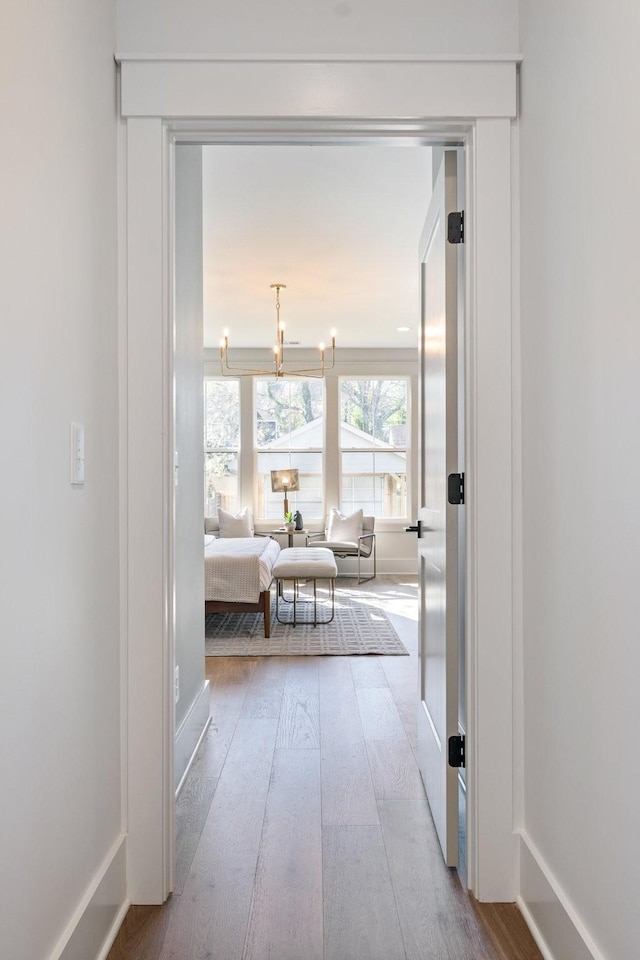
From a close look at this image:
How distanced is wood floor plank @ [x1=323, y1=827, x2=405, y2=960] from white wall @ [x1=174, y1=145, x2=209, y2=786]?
28.6 inches

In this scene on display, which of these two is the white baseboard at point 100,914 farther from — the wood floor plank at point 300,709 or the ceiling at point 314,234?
the ceiling at point 314,234

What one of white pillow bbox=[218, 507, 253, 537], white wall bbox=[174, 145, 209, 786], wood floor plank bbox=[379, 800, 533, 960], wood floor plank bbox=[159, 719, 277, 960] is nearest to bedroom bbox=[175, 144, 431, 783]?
white wall bbox=[174, 145, 209, 786]

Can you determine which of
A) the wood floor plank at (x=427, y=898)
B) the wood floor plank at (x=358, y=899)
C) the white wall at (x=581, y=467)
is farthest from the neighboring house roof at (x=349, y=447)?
the white wall at (x=581, y=467)

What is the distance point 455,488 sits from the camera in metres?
2.05

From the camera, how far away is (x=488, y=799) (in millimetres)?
1886

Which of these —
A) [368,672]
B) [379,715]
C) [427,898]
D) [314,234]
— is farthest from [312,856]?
[314,234]

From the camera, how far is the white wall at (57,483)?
1.20m

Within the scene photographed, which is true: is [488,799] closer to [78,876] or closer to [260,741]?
[78,876]

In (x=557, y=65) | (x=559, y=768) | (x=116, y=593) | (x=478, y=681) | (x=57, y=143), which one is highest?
(x=557, y=65)

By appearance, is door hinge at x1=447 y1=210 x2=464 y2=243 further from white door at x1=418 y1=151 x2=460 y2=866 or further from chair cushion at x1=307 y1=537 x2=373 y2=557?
chair cushion at x1=307 y1=537 x2=373 y2=557

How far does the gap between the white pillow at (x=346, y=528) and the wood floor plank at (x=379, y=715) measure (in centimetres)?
414

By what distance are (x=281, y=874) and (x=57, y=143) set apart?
1.96m

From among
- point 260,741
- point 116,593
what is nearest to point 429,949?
point 116,593

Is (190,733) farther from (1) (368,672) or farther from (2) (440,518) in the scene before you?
(1) (368,672)
